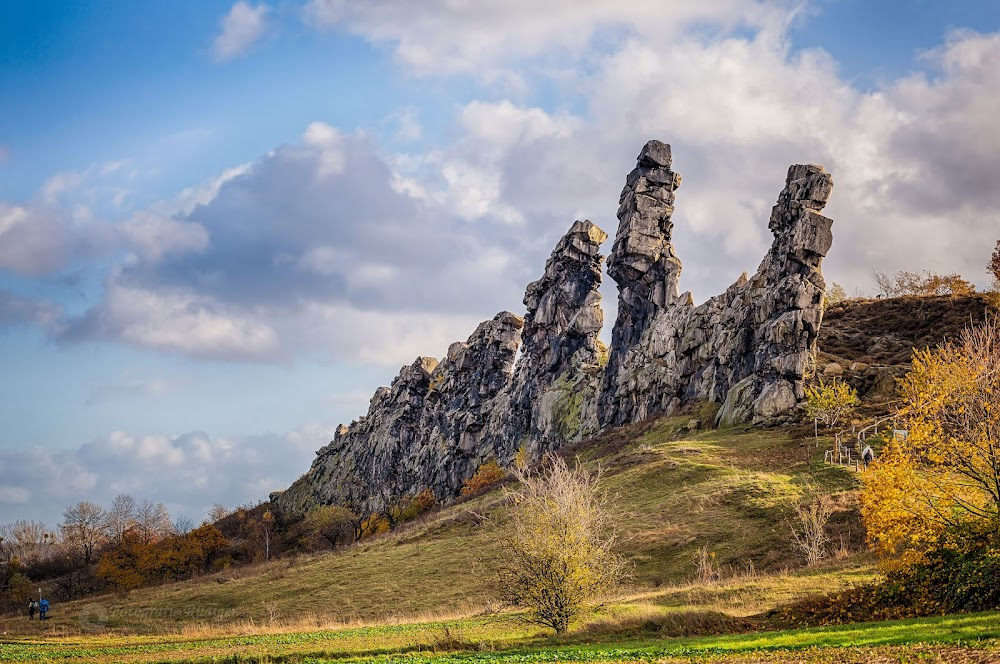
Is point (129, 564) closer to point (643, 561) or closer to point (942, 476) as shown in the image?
point (643, 561)

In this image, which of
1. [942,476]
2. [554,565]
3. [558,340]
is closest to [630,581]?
[554,565]

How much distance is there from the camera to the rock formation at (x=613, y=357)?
85.8 m

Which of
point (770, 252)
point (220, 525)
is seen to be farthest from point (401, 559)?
point (220, 525)

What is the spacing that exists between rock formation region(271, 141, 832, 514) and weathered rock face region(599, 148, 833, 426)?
177 millimetres

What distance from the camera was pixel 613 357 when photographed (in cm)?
12338

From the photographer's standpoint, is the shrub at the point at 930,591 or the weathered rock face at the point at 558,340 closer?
the shrub at the point at 930,591

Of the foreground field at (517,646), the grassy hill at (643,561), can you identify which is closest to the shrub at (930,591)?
the foreground field at (517,646)

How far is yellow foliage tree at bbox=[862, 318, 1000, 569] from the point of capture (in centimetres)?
2767

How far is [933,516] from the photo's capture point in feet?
91.6

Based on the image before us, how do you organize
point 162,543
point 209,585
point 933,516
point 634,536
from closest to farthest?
1. point 933,516
2. point 634,536
3. point 209,585
4. point 162,543

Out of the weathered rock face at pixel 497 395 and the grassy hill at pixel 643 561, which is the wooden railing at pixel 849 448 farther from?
the weathered rock face at pixel 497 395

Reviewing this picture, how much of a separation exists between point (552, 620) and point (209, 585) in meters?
49.1

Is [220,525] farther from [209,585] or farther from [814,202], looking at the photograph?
[814,202]

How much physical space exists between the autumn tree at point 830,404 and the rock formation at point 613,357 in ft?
20.4
